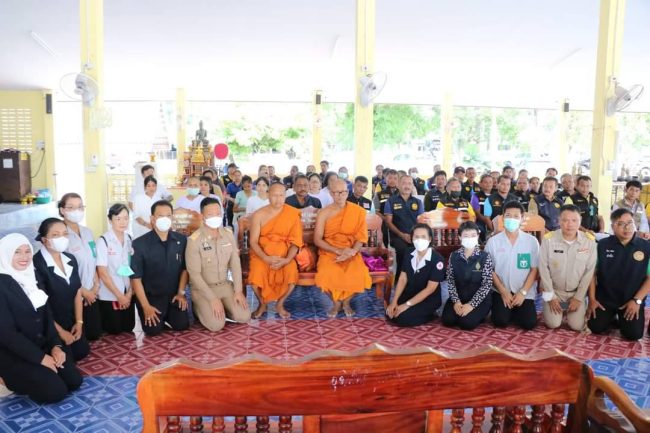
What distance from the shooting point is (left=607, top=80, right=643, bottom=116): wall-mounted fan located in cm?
823

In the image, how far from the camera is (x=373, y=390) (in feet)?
6.19

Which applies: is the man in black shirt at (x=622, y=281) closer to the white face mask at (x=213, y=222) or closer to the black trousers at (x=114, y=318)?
the white face mask at (x=213, y=222)

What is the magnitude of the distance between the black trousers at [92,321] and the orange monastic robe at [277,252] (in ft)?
5.39

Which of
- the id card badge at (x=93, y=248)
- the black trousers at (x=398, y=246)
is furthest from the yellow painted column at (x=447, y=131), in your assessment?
the id card badge at (x=93, y=248)

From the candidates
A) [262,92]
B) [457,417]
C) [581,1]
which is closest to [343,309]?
[457,417]

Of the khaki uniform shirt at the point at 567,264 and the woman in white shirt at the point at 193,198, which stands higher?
the woman in white shirt at the point at 193,198

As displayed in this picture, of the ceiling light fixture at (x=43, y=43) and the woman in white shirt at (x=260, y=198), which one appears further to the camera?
the ceiling light fixture at (x=43, y=43)

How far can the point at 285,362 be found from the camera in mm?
1863

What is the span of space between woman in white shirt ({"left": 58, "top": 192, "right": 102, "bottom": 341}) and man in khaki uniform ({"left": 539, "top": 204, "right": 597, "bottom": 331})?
15.1 ft

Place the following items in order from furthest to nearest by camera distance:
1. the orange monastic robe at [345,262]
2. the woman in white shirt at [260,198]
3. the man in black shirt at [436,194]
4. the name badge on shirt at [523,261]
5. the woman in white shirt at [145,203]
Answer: the man in black shirt at [436,194] → the woman in white shirt at [260,198] → the woman in white shirt at [145,203] → the orange monastic robe at [345,262] → the name badge on shirt at [523,261]

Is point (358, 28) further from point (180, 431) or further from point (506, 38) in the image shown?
point (180, 431)

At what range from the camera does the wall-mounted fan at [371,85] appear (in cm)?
834

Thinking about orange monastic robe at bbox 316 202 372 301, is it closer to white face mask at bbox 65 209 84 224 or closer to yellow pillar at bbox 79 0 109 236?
white face mask at bbox 65 209 84 224

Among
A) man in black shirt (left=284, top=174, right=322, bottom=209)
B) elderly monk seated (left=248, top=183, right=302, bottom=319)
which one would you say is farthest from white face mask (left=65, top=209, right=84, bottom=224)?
man in black shirt (left=284, top=174, right=322, bottom=209)
